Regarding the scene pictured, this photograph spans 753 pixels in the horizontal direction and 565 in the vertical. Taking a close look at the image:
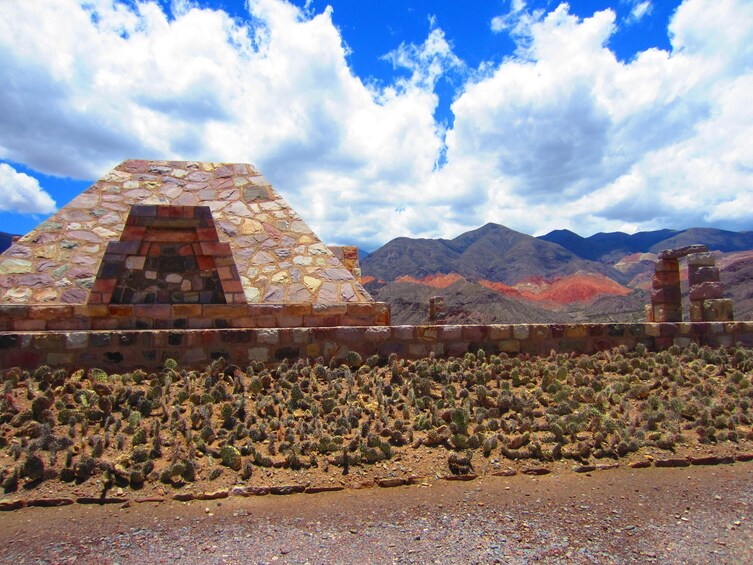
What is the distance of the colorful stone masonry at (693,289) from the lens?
8.91 m

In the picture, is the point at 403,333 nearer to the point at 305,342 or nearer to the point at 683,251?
the point at 305,342

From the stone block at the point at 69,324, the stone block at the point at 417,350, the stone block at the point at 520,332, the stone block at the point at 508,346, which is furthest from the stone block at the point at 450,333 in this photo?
the stone block at the point at 69,324

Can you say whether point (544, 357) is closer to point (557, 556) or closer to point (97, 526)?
point (557, 556)

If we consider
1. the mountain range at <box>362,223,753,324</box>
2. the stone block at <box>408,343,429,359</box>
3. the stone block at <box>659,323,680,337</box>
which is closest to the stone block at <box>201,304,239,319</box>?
the stone block at <box>408,343,429,359</box>

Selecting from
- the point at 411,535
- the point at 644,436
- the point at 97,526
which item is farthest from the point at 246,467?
the point at 644,436

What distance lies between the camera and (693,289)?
926 centimetres

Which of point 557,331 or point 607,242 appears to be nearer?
point 557,331

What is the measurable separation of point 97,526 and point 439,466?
2024mm

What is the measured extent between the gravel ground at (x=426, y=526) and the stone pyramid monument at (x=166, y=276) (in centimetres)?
348

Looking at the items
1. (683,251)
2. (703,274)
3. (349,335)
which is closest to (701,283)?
(703,274)

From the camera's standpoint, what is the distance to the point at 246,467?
11.2ft

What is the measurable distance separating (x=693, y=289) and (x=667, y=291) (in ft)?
3.54

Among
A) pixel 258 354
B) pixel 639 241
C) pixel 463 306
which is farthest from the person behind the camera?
pixel 639 241

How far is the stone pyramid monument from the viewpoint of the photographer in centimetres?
621
